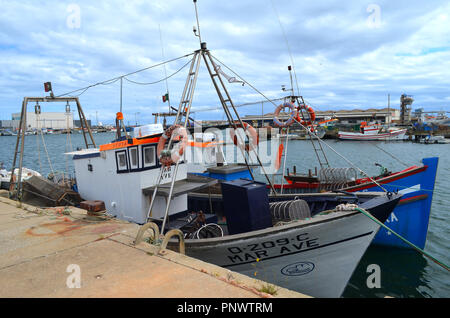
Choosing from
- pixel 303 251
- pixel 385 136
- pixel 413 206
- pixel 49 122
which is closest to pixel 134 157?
pixel 303 251

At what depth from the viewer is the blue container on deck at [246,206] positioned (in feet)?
23.4

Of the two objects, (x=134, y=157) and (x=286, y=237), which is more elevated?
(x=134, y=157)

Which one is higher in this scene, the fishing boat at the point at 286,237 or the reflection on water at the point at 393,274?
the fishing boat at the point at 286,237

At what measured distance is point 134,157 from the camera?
30.6 ft

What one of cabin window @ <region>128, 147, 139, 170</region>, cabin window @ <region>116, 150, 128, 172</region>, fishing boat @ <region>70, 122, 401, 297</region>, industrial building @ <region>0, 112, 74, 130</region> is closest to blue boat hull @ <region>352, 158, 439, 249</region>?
fishing boat @ <region>70, 122, 401, 297</region>

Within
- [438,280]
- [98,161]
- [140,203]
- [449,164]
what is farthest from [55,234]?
[449,164]

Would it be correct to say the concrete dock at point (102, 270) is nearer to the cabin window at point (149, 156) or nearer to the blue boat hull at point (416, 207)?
the cabin window at point (149, 156)

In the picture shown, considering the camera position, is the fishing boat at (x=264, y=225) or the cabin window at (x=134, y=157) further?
the cabin window at (x=134, y=157)

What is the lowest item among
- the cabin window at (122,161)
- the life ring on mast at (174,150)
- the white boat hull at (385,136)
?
the white boat hull at (385,136)

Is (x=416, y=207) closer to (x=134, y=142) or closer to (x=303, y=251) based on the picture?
(x=303, y=251)

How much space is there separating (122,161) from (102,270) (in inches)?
198

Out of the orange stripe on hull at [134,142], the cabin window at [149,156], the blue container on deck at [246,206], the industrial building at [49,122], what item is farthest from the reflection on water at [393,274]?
the industrial building at [49,122]

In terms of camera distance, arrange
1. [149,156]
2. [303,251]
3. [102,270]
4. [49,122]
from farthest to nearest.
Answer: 1. [49,122]
2. [149,156]
3. [303,251]
4. [102,270]

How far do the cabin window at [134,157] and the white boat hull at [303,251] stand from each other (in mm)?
3620
